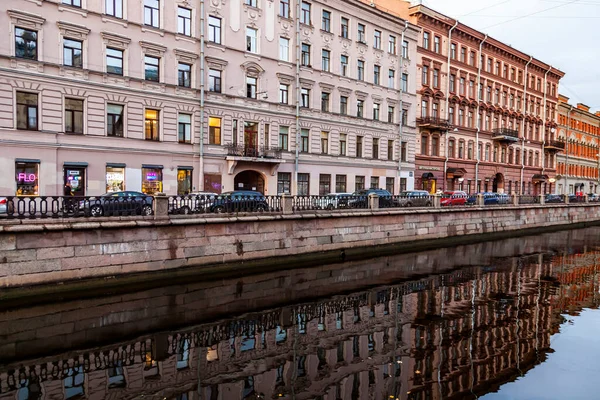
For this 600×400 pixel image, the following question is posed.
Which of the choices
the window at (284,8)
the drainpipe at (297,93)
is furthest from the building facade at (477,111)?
the window at (284,8)

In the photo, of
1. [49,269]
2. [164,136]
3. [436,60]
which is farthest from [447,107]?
[49,269]

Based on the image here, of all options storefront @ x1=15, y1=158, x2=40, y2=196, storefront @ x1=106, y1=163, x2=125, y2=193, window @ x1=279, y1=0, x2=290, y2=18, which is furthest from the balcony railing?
storefront @ x1=15, y1=158, x2=40, y2=196

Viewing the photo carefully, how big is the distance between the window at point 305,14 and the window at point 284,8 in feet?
3.76

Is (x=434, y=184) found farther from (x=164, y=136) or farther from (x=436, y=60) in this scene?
(x=164, y=136)

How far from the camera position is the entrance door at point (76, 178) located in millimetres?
20252

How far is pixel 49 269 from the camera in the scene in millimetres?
12102

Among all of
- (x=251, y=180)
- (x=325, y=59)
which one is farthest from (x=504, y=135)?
(x=251, y=180)

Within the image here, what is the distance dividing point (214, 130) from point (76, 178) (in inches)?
311

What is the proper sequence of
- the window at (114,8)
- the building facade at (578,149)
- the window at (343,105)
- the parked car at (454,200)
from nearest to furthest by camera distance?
the window at (114,8) → the parked car at (454,200) → the window at (343,105) → the building facade at (578,149)

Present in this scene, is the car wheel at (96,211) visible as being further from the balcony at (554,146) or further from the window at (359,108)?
the balcony at (554,146)

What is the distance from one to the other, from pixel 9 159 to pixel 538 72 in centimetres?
5600

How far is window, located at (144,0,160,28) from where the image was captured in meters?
22.6

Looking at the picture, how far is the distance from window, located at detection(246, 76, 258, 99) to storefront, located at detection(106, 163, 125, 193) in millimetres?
9095

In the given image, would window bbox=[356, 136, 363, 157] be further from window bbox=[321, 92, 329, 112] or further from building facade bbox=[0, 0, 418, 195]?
window bbox=[321, 92, 329, 112]
